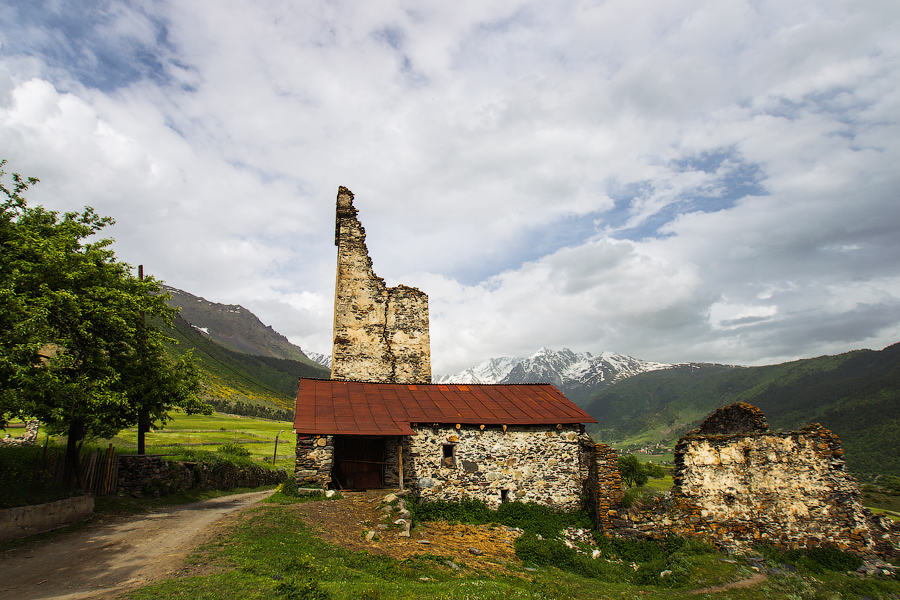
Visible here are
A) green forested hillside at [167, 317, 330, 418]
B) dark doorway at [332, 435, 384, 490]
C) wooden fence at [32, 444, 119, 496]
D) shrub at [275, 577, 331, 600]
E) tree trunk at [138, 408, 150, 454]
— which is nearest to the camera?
shrub at [275, 577, 331, 600]

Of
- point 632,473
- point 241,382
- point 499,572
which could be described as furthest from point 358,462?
point 241,382

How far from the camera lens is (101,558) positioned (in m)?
9.75

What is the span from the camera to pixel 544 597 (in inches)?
368

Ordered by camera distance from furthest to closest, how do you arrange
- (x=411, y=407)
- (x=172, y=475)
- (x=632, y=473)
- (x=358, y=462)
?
(x=632, y=473)
(x=172, y=475)
(x=411, y=407)
(x=358, y=462)

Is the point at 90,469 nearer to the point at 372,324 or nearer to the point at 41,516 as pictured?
the point at 41,516

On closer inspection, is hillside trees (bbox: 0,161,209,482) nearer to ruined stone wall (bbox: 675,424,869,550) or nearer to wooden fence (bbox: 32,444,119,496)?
wooden fence (bbox: 32,444,119,496)

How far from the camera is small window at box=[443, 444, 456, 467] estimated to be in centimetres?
1656

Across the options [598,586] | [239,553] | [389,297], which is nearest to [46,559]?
[239,553]

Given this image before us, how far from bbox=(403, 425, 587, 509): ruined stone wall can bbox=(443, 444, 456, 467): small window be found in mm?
37

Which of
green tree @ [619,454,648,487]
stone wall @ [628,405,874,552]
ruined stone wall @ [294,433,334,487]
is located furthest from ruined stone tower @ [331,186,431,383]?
green tree @ [619,454,648,487]

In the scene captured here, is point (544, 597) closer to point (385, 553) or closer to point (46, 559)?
point (385, 553)

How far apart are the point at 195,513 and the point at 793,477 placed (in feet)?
74.4

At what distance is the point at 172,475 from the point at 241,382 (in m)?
132

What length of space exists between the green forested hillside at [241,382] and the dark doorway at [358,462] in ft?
185
